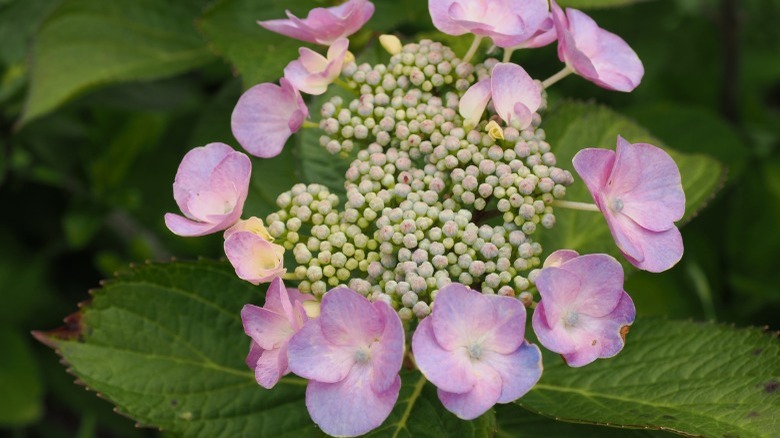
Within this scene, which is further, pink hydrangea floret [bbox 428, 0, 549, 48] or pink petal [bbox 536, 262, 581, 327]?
pink hydrangea floret [bbox 428, 0, 549, 48]

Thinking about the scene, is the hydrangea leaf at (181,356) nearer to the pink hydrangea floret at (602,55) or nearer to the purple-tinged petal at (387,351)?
the purple-tinged petal at (387,351)

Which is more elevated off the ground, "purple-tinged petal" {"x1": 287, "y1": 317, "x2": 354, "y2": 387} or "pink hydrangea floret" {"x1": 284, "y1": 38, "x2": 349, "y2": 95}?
"pink hydrangea floret" {"x1": 284, "y1": 38, "x2": 349, "y2": 95}

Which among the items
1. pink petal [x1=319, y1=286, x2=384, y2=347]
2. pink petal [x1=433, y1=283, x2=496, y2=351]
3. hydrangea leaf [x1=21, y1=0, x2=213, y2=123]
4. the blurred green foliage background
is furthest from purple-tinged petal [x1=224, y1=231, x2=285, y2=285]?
hydrangea leaf [x1=21, y1=0, x2=213, y2=123]

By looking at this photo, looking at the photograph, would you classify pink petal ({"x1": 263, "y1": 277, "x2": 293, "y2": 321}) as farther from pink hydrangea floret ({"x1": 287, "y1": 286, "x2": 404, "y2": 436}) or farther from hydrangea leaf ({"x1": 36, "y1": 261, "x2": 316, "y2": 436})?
hydrangea leaf ({"x1": 36, "y1": 261, "x2": 316, "y2": 436})

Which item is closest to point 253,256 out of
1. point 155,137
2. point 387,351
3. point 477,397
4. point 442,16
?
point 387,351

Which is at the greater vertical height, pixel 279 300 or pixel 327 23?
pixel 327 23

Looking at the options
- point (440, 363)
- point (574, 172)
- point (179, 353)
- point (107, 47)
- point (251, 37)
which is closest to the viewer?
point (440, 363)

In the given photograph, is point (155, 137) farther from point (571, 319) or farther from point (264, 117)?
point (571, 319)
